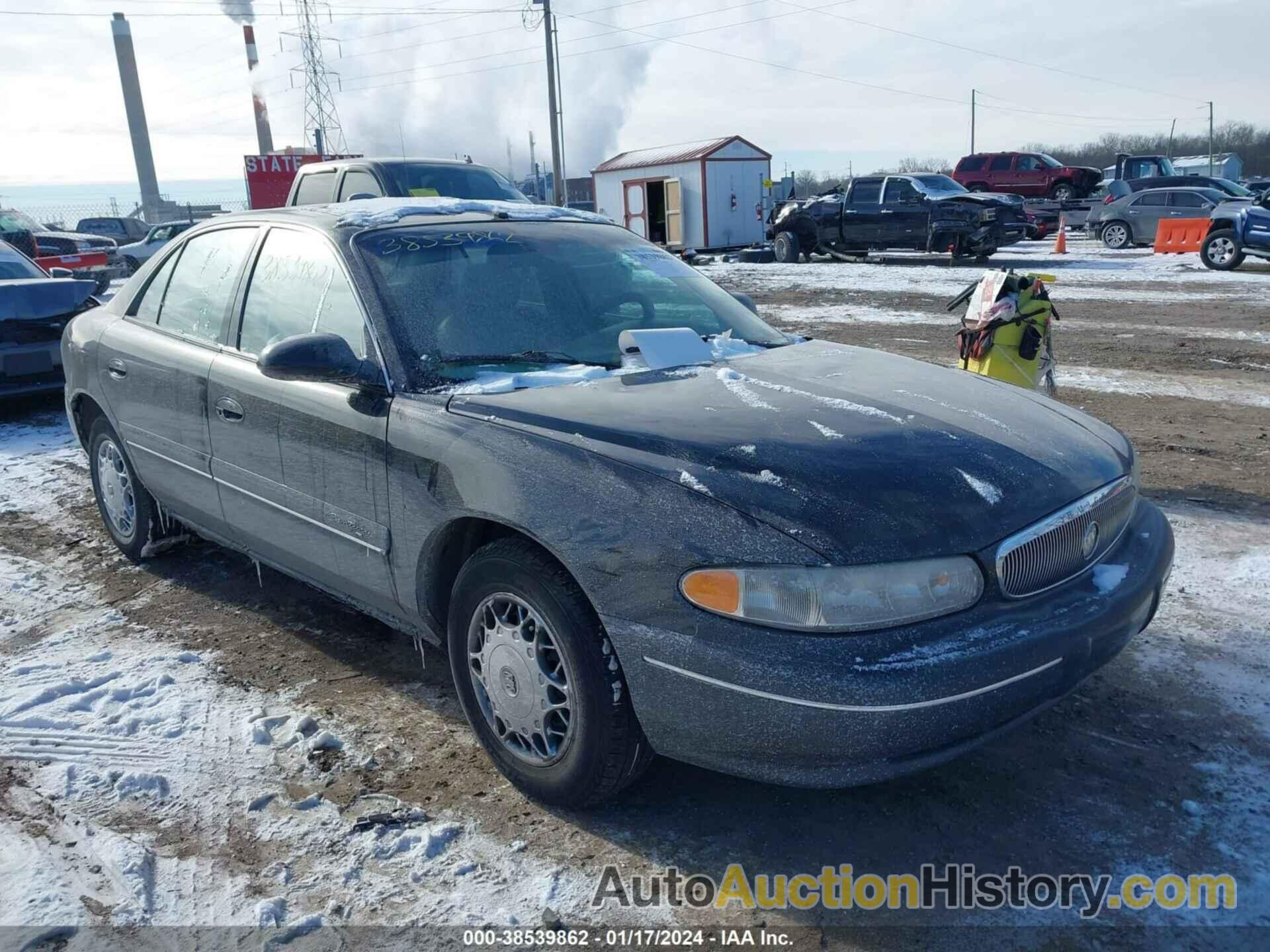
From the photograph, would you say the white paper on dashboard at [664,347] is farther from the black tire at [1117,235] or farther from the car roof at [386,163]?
the black tire at [1117,235]

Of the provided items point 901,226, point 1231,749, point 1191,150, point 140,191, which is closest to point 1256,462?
point 1231,749

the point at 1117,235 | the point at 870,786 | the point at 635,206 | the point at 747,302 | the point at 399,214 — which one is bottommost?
the point at 870,786

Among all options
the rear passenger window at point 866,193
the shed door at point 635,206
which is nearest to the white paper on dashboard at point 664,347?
the rear passenger window at point 866,193

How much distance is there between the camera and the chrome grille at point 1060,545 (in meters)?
2.49

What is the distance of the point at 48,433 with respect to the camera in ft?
26.1

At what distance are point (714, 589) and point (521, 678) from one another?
737 millimetres

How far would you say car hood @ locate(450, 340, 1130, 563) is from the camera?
94.0 inches

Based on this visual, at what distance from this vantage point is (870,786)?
9.59ft

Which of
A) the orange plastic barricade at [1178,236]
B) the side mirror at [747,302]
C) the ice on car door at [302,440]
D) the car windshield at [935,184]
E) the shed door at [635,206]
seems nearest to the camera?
the ice on car door at [302,440]

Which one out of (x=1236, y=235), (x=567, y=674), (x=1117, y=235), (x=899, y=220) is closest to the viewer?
(x=567, y=674)

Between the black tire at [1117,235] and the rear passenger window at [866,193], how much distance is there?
5.44m

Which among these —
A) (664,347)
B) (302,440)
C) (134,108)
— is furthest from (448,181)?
(134,108)

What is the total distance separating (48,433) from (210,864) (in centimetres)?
654

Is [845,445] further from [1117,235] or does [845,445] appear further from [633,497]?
[1117,235]
